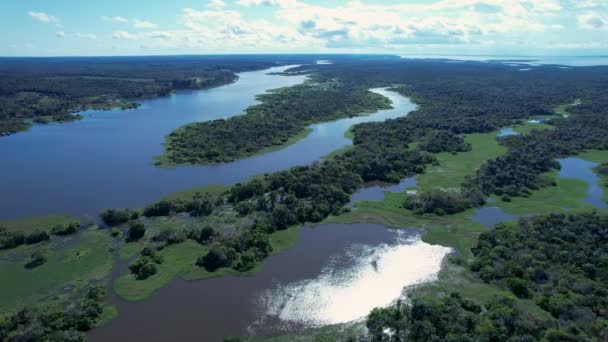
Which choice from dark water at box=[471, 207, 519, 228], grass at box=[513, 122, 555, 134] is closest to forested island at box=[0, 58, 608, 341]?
dark water at box=[471, 207, 519, 228]

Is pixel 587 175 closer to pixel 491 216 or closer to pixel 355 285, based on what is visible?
pixel 491 216

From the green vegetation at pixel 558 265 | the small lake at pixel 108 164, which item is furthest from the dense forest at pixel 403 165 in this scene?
the green vegetation at pixel 558 265

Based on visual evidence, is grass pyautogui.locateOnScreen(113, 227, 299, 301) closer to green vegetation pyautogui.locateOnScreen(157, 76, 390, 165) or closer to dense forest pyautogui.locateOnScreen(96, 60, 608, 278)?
dense forest pyautogui.locateOnScreen(96, 60, 608, 278)

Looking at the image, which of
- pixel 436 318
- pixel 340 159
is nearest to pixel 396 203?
pixel 340 159

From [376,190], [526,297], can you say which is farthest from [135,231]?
[526,297]

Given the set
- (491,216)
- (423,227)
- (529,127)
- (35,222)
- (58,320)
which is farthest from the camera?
(529,127)

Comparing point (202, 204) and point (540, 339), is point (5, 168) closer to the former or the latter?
point (202, 204)
